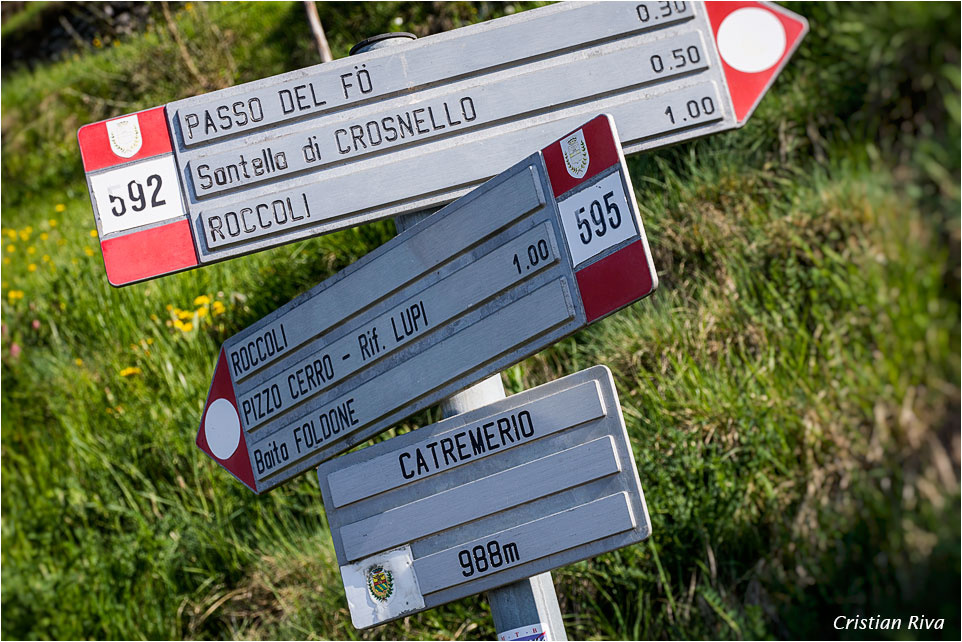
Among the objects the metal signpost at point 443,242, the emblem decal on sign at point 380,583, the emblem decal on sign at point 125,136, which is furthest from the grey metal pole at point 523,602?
the emblem decal on sign at point 125,136

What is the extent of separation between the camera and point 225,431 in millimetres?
1950

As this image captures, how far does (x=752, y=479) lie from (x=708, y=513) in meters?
0.17

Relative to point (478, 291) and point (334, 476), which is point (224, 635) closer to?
point (334, 476)

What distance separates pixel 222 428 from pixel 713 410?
5.04 feet

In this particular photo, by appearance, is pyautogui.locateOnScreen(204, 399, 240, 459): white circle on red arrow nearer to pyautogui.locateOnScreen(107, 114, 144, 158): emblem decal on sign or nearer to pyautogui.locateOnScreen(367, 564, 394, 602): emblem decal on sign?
pyautogui.locateOnScreen(367, 564, 394, 602): emblem decal on sign

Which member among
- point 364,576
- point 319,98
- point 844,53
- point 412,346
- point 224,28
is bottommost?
point 364,576

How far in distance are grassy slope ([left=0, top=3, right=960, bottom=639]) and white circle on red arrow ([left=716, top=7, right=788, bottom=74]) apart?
684 millimetres

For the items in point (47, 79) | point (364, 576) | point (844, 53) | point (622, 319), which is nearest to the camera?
point (364, 576)

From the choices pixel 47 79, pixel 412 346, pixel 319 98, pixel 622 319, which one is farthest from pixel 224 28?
pixel 412 346

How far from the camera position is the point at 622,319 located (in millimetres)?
3104

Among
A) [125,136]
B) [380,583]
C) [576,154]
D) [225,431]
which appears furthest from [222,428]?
[576,154]

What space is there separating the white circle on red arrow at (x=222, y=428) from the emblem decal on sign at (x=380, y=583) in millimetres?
516

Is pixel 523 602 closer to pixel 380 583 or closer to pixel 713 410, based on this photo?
pixel 380 583

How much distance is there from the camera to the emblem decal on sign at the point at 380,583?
5.38 feet
